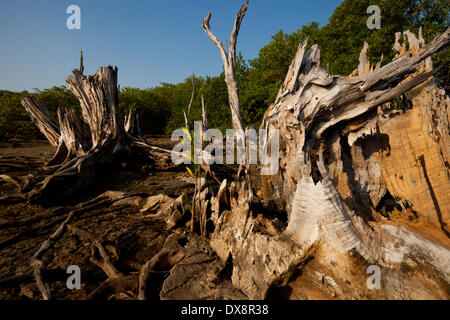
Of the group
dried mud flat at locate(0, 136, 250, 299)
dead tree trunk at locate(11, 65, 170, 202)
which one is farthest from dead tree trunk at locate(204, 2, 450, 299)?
dead tree trunk at locate(11, 65, 170, 202)

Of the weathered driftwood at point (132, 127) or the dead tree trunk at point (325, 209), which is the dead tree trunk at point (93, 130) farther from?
the dead tree trunk at point (325, 209)

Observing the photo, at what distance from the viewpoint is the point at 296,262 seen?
171 cm

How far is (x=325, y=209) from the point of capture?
1778mm

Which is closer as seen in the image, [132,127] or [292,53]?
[132,127]

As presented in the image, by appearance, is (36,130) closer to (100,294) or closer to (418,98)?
(100,294)

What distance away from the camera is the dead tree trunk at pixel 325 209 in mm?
1643

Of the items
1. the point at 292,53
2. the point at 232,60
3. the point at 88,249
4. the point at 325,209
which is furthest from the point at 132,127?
the point at 292,53

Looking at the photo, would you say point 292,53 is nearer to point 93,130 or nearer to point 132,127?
point 132,127

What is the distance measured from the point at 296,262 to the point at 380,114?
208 cm

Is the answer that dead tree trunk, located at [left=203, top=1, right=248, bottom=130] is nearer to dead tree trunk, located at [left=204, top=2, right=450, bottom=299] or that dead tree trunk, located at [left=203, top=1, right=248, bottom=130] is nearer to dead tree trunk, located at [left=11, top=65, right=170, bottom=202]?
dead tree trunk, located at [left=204, top=2, right=450, bottom=299]

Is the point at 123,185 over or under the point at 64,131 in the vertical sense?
under

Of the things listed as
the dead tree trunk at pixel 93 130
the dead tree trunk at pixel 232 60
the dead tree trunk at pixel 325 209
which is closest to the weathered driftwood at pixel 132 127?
the dead tree trunk at pixel 93 130

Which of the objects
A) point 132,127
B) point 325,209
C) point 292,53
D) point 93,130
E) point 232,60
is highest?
point 292,53
